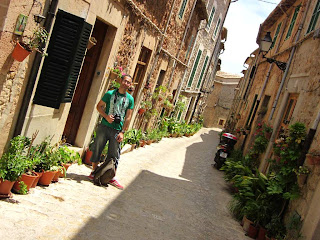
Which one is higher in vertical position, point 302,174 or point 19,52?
point 19,52

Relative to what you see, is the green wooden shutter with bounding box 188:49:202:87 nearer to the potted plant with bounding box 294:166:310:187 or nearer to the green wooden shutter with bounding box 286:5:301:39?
the green wooden shutter with bounding box 286:5:301:39

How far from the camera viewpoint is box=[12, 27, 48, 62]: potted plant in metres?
4.21

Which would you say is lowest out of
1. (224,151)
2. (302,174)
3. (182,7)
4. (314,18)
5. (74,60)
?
(224,151)

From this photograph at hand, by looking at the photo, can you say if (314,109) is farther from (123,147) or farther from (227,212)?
(123,147)

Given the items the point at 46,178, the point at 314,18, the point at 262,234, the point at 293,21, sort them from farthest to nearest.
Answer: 1. the point at 293,21
2. the point at 314,18
3. the point at 262,234
4. the point at 46,178

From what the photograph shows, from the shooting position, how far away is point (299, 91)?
7996mm

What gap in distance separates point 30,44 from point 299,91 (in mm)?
5842

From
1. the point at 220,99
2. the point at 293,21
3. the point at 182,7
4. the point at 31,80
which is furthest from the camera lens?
the point at 220,99

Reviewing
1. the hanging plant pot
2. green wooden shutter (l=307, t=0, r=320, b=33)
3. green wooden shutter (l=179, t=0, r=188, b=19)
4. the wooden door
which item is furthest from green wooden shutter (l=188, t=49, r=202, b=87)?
the hanging plant pot

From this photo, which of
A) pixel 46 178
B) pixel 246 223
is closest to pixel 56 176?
pixel 46 178

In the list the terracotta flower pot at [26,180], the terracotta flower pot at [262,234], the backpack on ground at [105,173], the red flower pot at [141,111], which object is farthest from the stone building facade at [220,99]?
the terracotta flower pot at [26,180]

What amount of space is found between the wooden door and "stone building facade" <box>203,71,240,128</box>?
29949mm

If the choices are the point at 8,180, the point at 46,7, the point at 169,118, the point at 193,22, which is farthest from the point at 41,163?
the point at 169,118

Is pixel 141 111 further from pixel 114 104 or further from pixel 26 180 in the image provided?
pixel 26 180
